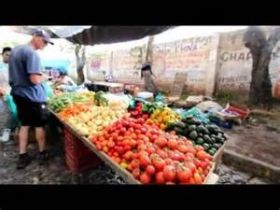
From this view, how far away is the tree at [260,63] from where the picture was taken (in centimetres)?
226

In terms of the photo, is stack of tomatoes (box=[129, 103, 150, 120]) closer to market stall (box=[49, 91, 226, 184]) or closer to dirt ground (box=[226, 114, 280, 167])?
market stall (box=[49, 91, 226, 184])

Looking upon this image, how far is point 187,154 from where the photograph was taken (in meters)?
1.85

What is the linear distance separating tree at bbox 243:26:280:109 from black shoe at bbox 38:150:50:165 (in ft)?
5.53

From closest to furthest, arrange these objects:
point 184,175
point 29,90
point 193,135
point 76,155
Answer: point 184,175 < point 193,135 < point 29,90 < point 76,155

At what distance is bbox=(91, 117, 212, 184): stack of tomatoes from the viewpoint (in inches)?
64.6

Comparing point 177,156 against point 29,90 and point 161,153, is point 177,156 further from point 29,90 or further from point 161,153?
point 29,90

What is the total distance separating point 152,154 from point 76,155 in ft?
3.26

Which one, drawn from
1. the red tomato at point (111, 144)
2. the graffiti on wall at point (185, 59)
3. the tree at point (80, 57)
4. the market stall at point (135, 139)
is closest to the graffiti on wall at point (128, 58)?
the graffiti on wall at point (185, 59)

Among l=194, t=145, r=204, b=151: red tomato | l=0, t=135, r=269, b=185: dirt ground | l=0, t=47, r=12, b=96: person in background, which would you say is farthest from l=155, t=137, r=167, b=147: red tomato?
l=0, t=47, r=12, b=96: person in background

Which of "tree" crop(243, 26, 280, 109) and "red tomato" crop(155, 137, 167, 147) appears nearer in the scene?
"red tomato" crop(155, 137, 167, 147)

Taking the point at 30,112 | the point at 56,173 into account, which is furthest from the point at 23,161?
the point at 30,112

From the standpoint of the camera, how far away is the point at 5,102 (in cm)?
231
